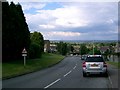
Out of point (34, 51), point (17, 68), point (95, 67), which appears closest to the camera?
point (95, 67)

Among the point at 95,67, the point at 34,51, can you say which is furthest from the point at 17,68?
the point at 34,51

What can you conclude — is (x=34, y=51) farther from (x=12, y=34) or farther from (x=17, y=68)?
(x=17, y=68)

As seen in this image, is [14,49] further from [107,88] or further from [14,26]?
[107,88]

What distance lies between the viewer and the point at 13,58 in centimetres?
4781

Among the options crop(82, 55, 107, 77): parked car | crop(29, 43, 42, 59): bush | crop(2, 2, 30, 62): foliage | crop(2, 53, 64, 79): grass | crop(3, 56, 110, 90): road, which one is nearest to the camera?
crop(3, 56, 110, 90): road

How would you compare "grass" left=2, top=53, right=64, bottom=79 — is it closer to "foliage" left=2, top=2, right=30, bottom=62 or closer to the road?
"foliage" left=2, top=2, right=30, bottom=62

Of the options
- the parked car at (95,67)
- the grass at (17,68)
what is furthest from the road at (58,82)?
the grass at (17,68)

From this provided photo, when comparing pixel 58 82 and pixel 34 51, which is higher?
pixel 34 51

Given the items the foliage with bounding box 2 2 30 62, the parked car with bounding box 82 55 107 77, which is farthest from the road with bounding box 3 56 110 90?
the foliage with bounding box 2 2 30 62

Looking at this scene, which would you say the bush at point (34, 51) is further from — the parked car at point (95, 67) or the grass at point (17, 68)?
the parked car at point (95, 67)

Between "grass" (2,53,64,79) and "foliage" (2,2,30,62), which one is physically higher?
"foliage" (2,2,30,62)

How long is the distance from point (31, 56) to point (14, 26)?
2067 cm

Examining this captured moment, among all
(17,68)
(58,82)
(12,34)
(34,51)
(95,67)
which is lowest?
(17,68)

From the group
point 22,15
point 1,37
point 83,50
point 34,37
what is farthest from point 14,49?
point 83,50
